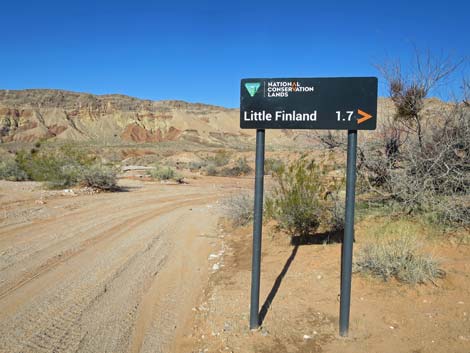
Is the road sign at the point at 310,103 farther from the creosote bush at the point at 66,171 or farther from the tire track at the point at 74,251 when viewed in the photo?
the creosote bush at the point at 66,171

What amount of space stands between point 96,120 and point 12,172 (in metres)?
75.6

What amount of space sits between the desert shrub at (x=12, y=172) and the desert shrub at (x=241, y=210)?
15.5 m

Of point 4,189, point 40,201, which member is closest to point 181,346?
Result: point 40,201

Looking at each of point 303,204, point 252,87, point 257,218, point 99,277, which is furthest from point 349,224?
point 99,277

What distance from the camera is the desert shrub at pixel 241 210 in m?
8.73

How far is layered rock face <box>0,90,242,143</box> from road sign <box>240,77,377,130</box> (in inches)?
3053

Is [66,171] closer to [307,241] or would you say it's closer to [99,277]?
[99,277]

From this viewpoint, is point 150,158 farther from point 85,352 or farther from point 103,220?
point 85,352

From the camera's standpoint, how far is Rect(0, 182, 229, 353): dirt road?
3877 mm

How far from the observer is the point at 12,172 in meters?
19.9

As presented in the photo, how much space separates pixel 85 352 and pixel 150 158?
41.8m

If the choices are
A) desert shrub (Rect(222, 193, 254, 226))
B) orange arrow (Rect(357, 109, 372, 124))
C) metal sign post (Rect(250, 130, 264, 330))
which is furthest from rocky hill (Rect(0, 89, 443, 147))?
orange arrow (Rect(357, 109, 372, 124))

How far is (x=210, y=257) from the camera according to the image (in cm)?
666

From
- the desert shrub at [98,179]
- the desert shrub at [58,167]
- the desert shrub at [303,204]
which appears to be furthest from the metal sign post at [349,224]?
the desert shrub at [58,167]
